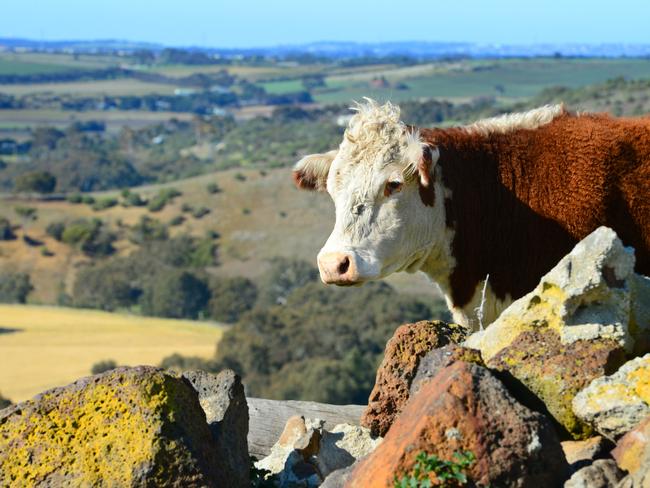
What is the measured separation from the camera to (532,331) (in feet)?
17.7

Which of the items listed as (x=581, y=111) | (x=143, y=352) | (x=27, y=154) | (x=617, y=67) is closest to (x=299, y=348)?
(x=143, y=352)

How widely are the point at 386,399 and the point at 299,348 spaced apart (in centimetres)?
5013

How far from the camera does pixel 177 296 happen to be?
7419 cm

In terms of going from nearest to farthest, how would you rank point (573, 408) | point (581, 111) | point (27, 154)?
1. point (573, 408)
2. point (581, 111)
3. point (27, 154)

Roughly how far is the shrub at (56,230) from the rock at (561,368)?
92.1m

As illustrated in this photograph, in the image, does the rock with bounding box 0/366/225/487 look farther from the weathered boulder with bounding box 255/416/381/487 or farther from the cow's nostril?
the cow's nostril

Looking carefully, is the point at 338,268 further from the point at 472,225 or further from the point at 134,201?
the point at 134,201

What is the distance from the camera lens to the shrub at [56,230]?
9512 centimetres

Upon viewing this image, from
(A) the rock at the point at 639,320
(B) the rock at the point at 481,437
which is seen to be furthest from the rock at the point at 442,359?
(A) the rock at the point at 639,320

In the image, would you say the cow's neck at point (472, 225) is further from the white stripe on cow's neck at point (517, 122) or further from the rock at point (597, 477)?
the rock at point (597, 477)

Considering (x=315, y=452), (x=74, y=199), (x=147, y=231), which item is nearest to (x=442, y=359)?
(x=315, y=452)

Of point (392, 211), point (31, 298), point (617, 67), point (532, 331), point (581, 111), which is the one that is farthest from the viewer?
point (617, 67)

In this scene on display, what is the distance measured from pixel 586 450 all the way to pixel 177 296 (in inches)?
2760

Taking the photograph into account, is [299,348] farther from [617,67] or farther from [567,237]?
[617,67]
